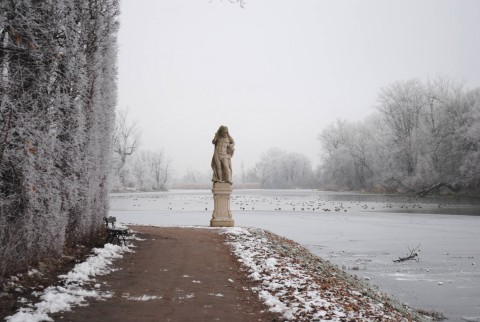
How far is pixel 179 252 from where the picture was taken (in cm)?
955

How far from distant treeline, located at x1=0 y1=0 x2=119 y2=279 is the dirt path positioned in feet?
4.47

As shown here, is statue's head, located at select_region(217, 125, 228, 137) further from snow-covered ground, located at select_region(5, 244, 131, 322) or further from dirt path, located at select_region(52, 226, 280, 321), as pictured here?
snow-covered ground, located at select_region(5, 244, 131, 322)

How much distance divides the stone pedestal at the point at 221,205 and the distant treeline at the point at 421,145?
34205 millimetres

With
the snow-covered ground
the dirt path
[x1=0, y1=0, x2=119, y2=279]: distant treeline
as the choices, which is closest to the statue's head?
[x1=0, y1=0, x2=119, y2=279]: distant treeline

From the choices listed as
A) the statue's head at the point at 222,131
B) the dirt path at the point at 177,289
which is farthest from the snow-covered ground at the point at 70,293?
the statue's head at the point at 222,131

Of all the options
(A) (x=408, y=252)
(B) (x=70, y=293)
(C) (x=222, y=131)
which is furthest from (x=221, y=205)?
(B) (x=70, y=293)

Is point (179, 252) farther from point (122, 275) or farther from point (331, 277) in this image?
point (331, 277)

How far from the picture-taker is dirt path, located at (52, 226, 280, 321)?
538 centimetres

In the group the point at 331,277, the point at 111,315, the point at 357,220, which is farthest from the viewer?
the point at 357,220

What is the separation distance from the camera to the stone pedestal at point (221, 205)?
14688mm

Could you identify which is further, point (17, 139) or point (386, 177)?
point (386, 177)

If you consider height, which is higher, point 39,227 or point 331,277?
point 39,227

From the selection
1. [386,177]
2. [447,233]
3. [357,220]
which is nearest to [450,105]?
[386,177]

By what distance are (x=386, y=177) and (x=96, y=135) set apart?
49.1 m
